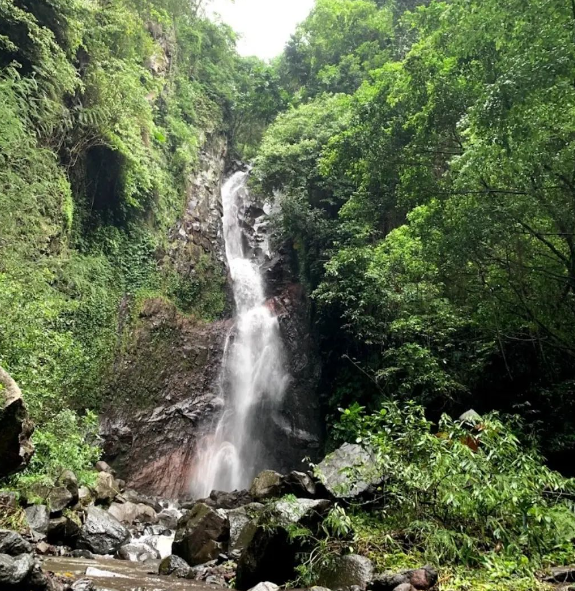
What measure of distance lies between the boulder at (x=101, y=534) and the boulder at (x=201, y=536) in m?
1.29

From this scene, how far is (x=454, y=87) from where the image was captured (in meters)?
10.3

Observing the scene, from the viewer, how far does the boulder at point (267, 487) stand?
9.67 metres

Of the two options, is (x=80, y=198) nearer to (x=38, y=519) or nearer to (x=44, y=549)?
(x=38, y=519)

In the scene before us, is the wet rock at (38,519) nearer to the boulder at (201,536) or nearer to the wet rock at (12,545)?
the boulder at (201,536)

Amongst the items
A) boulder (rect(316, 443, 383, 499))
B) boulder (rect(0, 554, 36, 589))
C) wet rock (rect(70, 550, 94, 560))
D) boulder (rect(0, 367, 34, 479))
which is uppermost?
boulder (rect(0, 367, 34, 479))

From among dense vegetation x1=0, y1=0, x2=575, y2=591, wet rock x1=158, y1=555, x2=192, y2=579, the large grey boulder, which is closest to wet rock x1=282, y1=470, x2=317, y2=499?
dense vegetation x1=0, y1=0, x2=575, y2=591

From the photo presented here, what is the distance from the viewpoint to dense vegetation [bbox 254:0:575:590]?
5.24 meters

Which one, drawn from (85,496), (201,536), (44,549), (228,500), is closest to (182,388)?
(228,500)

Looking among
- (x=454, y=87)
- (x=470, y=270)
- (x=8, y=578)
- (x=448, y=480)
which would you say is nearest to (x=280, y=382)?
(x=470, y=270)

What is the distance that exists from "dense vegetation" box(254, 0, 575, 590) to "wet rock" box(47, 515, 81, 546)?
14.2 feet

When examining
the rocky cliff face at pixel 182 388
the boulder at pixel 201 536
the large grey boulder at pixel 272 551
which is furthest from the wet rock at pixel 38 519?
the rocky cliff face at pixel 182 388

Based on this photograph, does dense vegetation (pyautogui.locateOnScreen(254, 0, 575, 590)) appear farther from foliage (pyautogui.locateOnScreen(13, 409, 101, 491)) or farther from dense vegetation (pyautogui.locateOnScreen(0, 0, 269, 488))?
dense vegetation (pyautogui.locateOnScreen(0, 0, 269, 488))

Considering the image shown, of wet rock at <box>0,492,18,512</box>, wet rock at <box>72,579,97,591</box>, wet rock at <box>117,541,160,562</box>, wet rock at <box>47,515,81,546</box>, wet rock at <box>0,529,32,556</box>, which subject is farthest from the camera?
wet rock at <box>117,541,160,562</box>

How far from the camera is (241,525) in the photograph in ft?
27.3
